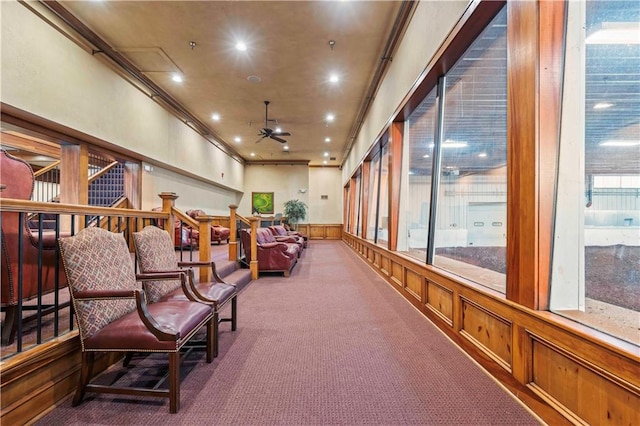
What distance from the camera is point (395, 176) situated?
181 inches

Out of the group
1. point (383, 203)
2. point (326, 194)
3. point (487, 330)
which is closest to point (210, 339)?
point (487, 330)

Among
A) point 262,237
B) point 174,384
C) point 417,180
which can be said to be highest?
point 417,180

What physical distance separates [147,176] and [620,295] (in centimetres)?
770

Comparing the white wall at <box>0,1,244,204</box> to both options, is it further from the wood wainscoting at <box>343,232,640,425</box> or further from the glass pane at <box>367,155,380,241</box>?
the wood wainscoting at <box>343,232,640,425</box>

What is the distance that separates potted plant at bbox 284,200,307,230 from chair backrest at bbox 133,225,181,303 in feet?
35.0

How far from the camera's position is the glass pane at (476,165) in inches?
95.4

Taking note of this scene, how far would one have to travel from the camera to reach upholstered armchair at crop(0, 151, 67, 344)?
1763 mm

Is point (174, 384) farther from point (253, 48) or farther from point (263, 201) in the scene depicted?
point (263, 201)

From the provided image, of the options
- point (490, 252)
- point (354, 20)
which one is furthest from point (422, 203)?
point (354, 20)

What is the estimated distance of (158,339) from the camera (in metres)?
1.67

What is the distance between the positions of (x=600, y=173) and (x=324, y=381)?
209 centimetres

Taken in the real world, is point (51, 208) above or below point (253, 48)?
below

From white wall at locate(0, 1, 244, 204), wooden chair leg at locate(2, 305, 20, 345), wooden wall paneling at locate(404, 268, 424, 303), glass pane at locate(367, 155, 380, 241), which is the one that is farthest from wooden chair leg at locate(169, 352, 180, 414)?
glass pane at locate(367, 155, 380, 241)

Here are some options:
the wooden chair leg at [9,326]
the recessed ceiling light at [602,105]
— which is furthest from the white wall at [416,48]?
the wooden chair leg at [9,326]
